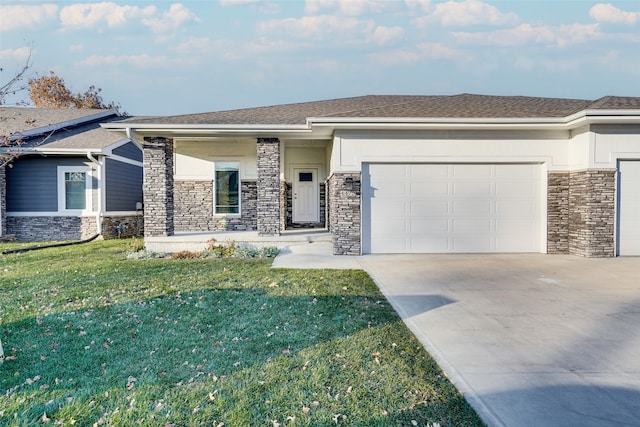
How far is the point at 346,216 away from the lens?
8.95 m

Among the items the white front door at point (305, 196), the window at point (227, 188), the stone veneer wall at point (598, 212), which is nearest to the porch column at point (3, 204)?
the window at point (227, 188)

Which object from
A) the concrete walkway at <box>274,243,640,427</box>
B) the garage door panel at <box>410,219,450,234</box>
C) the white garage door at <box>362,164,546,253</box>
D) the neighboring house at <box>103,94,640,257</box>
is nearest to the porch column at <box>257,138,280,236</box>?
the neighboring house at <box>103,94,640,257</box>

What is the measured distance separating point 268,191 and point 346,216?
7.66 feet

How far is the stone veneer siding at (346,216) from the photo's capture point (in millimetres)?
8922

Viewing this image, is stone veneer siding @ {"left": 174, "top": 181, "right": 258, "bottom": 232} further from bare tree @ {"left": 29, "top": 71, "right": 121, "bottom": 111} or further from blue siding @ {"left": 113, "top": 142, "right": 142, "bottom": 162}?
bare tree @ {"left": 29, "top": 71, "right": 121, "bottom": 111}

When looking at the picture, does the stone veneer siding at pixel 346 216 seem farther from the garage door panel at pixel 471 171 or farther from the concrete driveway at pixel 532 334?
the garage door panel at pixel 471 171

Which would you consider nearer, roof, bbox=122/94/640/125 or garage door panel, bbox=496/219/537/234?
roof, bbox=122/94/640/125

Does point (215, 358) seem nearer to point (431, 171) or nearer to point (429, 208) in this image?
point (429, 208)

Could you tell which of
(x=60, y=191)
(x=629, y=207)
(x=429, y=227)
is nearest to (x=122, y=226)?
(x=60, y=191)

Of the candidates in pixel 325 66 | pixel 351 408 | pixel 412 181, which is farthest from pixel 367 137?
pixel 325 66

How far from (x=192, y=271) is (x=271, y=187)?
3502 millimetres

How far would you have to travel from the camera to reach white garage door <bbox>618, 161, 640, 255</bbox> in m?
8.77

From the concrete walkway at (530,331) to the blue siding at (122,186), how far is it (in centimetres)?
868

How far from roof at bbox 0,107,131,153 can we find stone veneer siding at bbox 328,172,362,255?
8.58m
